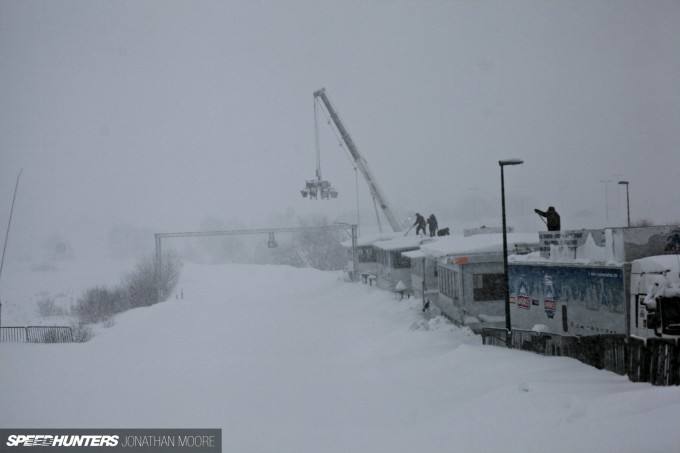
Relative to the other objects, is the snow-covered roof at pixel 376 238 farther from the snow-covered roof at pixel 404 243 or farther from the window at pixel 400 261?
the window at pixel 400 261

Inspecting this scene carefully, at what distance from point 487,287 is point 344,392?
28.2 ft

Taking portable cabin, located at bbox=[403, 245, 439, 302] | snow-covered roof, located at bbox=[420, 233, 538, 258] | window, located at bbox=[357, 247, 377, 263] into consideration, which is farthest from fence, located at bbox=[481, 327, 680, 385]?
window, located at bbox=[357, 247, 377, 263]

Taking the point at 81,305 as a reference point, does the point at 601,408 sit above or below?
above

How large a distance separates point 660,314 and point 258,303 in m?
36.7

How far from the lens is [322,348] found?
71.2 feet

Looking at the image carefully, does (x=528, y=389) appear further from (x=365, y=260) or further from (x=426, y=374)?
(x=365, y=260)

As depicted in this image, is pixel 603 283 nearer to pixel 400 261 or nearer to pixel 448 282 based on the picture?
pixel 448 282

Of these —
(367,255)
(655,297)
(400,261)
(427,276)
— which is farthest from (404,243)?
(655,297)

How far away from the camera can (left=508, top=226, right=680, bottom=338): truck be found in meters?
11.1

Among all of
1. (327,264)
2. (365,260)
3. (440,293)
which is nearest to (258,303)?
(365,260)

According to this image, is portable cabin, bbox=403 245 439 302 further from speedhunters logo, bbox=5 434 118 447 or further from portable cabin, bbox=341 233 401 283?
speedhunters logo, bbox=5 434 118 447

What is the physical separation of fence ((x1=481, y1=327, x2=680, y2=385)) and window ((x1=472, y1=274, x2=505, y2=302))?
5680 millimetres

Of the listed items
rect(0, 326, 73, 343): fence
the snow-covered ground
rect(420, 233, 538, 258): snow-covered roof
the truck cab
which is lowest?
rect(0, 326, 73, 343): fence

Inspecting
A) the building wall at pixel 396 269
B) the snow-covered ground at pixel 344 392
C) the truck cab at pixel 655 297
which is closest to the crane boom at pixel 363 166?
the building wall at pixel 396 269
